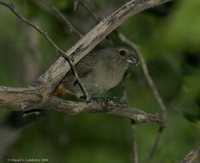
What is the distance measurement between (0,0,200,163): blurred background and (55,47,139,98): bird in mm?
243

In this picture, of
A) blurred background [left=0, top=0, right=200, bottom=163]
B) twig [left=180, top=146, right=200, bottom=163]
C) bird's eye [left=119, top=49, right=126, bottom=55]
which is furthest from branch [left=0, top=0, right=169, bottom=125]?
bird's eye [left=119, top=49, right=126, bottom=55]

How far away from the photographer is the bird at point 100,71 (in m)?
6.24

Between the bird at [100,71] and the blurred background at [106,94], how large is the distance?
24 cm

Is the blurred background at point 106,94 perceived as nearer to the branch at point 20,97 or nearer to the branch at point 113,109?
the branch at point 113,109


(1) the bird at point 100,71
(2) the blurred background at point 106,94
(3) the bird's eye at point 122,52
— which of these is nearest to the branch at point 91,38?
(2) the blurred background at point 106,94

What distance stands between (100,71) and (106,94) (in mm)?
2291

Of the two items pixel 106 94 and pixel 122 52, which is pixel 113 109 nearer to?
pixel 122 52

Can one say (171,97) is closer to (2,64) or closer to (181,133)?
(181,133)

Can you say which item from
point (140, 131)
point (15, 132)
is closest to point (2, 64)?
point (15, 132)

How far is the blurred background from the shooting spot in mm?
7059

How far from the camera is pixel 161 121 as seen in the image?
531 cm

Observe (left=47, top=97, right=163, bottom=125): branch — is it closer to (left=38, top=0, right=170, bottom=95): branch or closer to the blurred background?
(left=38, top=0, right=170, bottom=95): branch

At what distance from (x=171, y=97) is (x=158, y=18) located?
1.19 meters

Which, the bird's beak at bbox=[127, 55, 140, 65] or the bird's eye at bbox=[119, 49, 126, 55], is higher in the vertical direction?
the bird's eye at bbox=[119, 49, 126, 55]
